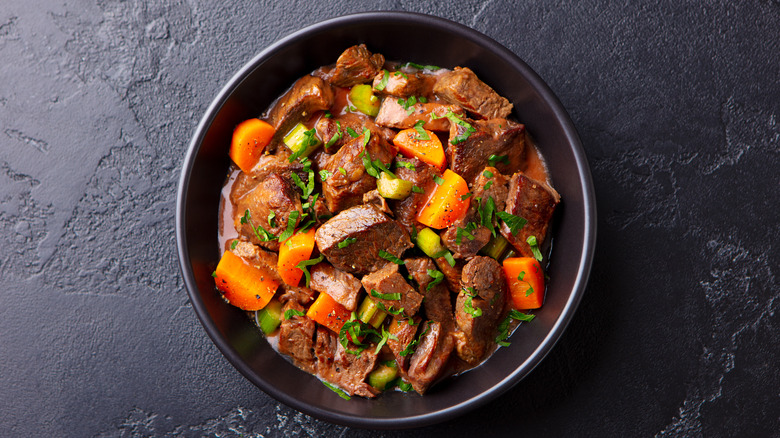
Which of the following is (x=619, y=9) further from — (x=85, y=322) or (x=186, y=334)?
(x=85, y=322)

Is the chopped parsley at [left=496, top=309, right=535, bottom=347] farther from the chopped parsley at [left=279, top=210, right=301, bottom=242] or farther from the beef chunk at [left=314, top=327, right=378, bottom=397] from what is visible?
the chopped parsley at [left=279, top=210, right=301, bottom=242]

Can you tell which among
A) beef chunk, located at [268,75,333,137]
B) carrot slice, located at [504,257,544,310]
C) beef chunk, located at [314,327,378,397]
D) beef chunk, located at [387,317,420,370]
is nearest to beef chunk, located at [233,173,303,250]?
beef chunk, located at [268,75,333,137]

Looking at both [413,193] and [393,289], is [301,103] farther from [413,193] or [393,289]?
[393,289]

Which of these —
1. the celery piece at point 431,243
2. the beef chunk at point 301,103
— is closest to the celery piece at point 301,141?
the beef chunk at point 301,103

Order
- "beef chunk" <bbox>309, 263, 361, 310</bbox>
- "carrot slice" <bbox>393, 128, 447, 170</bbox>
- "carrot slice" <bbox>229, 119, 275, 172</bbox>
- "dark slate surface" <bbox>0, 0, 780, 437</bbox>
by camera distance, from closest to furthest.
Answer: "beef chunk" <bbox>309, 263, 361, 310</bbox> < "carrot slice" <bbox>393, 128, 447, 170</bbox> < "carrot slice" <bbox>229, 119, 275, 172</bbox> < "dark slate surface" <bbox>0, 0, 780, 437</bbox>

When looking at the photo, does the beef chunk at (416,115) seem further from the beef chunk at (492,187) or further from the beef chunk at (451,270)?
the beef chunk at (451,270)
